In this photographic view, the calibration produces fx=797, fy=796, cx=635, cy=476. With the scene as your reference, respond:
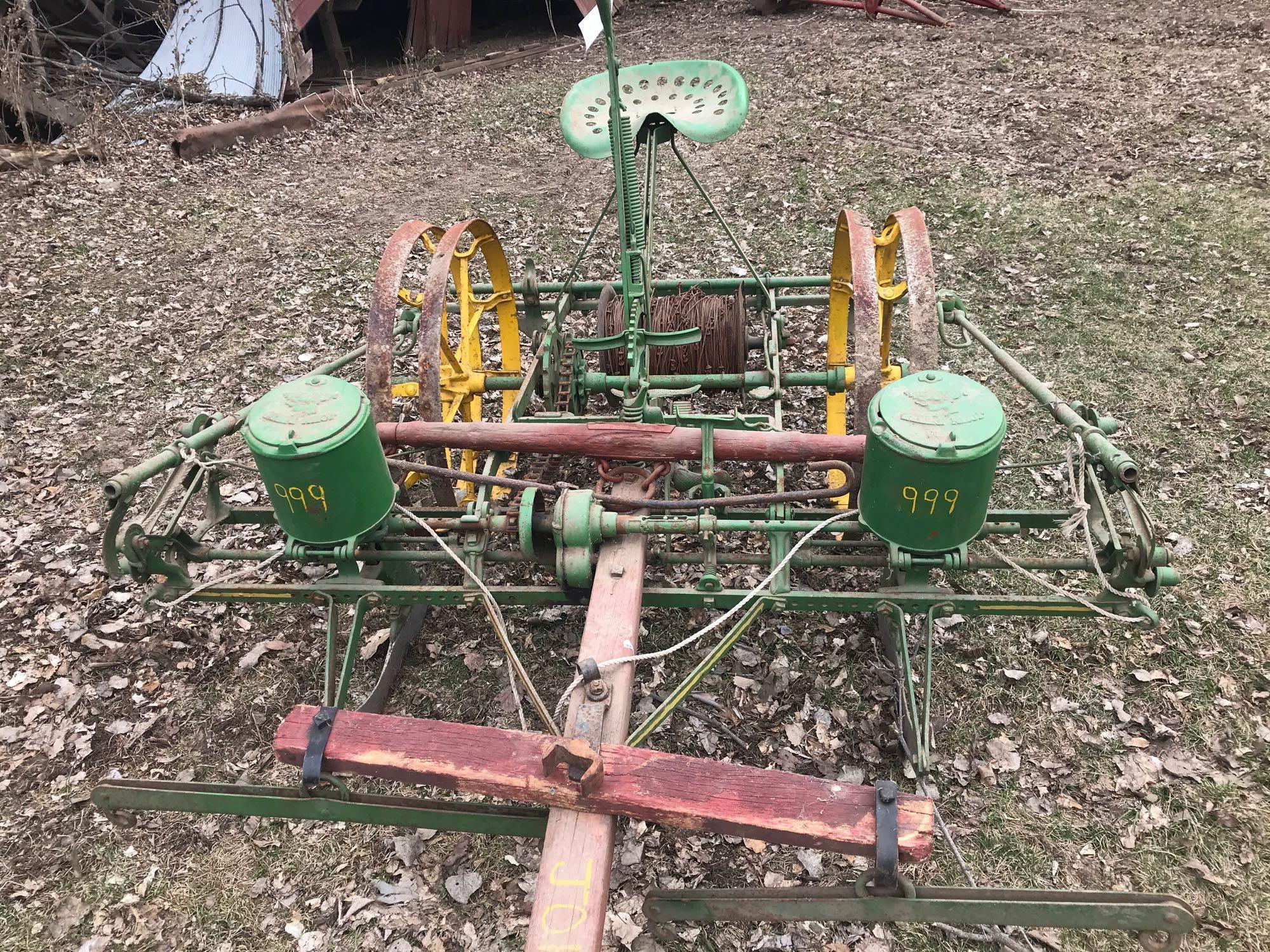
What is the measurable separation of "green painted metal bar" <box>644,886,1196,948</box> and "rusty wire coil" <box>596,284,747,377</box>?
3631 millimetres

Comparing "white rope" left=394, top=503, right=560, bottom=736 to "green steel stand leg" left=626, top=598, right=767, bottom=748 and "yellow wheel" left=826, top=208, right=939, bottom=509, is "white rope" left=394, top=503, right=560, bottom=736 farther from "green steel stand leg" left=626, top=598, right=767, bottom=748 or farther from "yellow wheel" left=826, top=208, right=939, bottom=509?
"yellow wheel" left=826, top=208, right=939, bottom=509

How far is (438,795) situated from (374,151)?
9657 millimetres

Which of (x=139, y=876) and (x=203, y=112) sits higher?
(x=203, y=112)

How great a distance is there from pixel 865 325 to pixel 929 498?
3.59 feet

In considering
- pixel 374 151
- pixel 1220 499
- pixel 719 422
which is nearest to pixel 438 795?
pixel 719 422

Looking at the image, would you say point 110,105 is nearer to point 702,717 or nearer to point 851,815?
point 702,717

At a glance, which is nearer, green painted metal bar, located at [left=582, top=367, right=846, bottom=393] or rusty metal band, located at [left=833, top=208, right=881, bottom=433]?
rusty metal band, located at [left=833, top=208, right=881, bottom=433]

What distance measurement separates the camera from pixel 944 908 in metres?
2.30

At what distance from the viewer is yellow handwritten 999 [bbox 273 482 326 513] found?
310 centimetres

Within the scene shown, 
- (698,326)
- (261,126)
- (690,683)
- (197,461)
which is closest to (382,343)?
(197,461)

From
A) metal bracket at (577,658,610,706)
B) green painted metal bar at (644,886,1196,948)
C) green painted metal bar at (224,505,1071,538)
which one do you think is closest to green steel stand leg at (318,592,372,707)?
green painted metal bar at (224,505,1071,538)

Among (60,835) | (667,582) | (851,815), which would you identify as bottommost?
(60,835)

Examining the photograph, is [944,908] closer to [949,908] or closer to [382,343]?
[949,908]

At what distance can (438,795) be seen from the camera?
3828 millimetres
